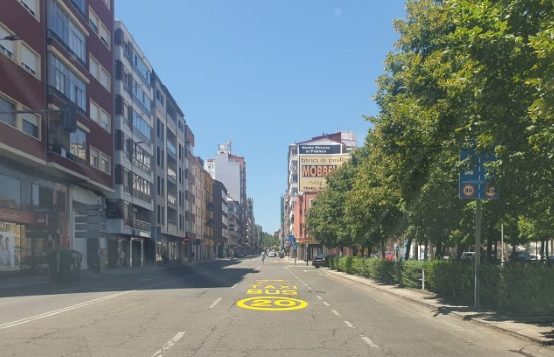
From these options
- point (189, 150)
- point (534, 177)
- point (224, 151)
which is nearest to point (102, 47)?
point (534, 177)

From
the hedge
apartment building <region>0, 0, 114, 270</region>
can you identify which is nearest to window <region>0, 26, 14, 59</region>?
apartment building <region>0, 0, 114, 270</region>

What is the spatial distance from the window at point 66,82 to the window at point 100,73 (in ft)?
11.3

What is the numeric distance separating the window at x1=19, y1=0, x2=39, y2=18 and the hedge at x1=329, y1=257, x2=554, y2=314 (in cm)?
2653

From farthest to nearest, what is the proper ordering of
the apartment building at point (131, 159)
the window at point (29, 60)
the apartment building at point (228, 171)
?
the apartment building at point (228, 171) → the apartment building at point (131, 159) → the window at point (29, 60)

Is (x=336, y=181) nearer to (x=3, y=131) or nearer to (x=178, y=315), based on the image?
(x=3, y=131)

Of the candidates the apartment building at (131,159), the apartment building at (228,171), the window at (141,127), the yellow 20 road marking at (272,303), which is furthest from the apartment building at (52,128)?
the apartment building at (228,171)

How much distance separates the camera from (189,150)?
4104 inches

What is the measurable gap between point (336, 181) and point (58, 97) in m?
21.3

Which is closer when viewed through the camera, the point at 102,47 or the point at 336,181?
the point at 336,181

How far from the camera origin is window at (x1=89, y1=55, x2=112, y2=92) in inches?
1896

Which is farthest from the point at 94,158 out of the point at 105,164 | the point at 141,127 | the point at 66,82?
the point at 141,127

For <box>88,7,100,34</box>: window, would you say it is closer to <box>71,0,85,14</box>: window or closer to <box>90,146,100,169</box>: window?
<box>71,0,85,14</box>: window

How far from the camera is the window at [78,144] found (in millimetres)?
41825

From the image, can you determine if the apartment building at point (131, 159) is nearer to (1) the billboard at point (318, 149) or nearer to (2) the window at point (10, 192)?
(2) the window at point (10, 192)
